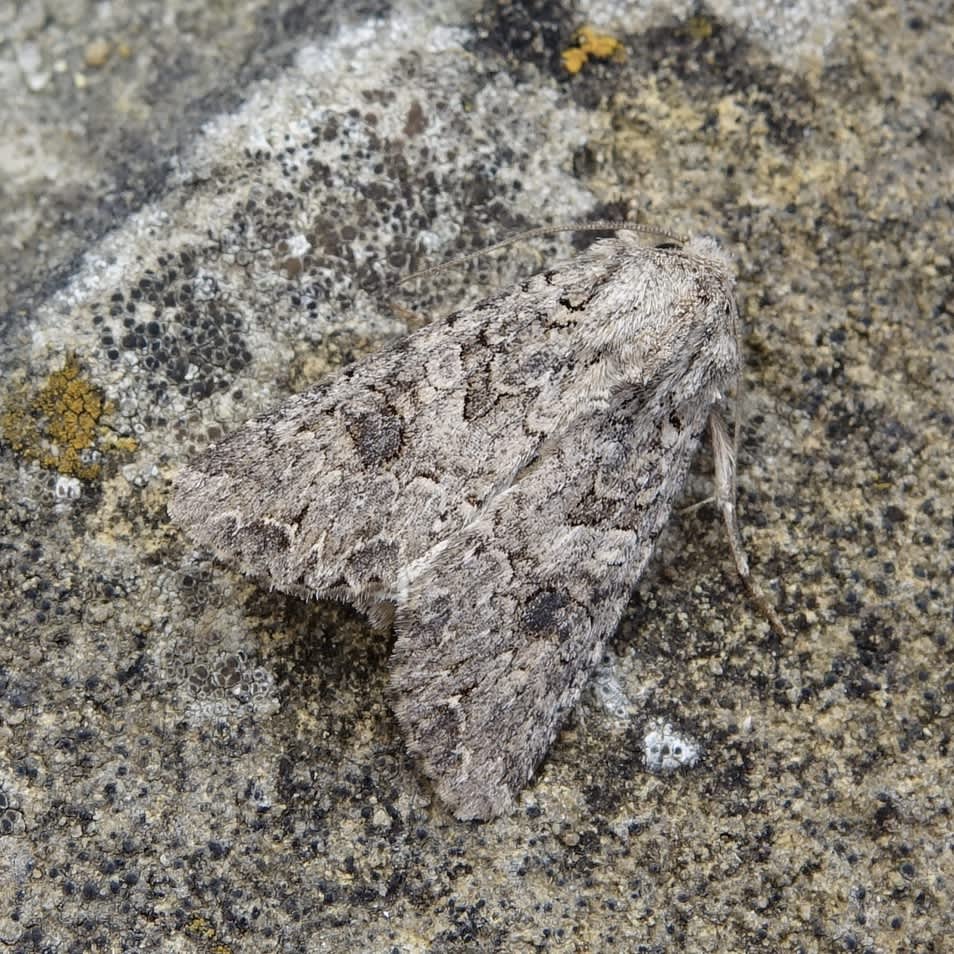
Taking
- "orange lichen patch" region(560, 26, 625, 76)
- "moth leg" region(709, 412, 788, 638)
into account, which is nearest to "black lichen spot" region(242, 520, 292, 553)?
"moth leg" region(709, 412, 788, 638)

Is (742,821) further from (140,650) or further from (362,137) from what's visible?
(362,137)

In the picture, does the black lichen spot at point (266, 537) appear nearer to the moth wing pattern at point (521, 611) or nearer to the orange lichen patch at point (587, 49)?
the moth wing pattern at point (521, 611)

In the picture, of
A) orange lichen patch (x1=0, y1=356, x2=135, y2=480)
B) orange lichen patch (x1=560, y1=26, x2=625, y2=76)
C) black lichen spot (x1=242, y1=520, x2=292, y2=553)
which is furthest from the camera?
orange lichen patch (x1=560, y1=26, x2=625, y2=76)

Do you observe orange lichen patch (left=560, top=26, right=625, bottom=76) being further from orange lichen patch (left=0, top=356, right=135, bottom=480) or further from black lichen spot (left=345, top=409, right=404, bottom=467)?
orange lichen patch (left=0, top=356, right=135, bottom=480)

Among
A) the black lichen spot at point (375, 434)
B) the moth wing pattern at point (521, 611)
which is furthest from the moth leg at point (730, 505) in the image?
the black lichen spot at point (375, 434)

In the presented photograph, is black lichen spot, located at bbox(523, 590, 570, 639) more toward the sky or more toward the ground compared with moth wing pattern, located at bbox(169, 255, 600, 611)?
more toward the ground
